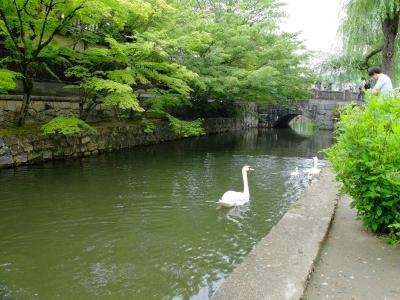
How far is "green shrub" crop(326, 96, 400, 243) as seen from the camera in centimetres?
416

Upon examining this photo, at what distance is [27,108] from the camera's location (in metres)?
12.9

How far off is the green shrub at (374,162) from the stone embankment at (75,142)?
10314 mm

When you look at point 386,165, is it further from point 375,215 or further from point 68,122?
point 68,122

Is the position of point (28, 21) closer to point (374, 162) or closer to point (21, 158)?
point (21, 158)

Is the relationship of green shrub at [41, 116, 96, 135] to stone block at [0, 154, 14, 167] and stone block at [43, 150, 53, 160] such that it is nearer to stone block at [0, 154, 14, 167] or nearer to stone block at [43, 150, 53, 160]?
stone block at [43, 150, 53, 160]

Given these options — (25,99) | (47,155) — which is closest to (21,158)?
(47,155)

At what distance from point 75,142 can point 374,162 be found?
39.1 ft

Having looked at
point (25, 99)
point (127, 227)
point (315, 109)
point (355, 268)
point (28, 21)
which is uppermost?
point (28, 21)

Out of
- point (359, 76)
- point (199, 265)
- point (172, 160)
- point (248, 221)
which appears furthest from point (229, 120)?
point (199, 265)

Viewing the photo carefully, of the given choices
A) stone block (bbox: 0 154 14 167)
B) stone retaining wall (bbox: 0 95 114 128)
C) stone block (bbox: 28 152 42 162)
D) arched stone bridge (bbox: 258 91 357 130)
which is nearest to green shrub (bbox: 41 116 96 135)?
stone block (bbox: 28 152 42 162)

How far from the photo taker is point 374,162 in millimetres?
4262

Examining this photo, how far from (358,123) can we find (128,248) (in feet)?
12.6

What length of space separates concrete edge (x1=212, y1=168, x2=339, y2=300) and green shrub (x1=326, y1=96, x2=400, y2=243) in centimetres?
67

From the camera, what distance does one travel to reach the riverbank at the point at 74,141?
11.8 meters
